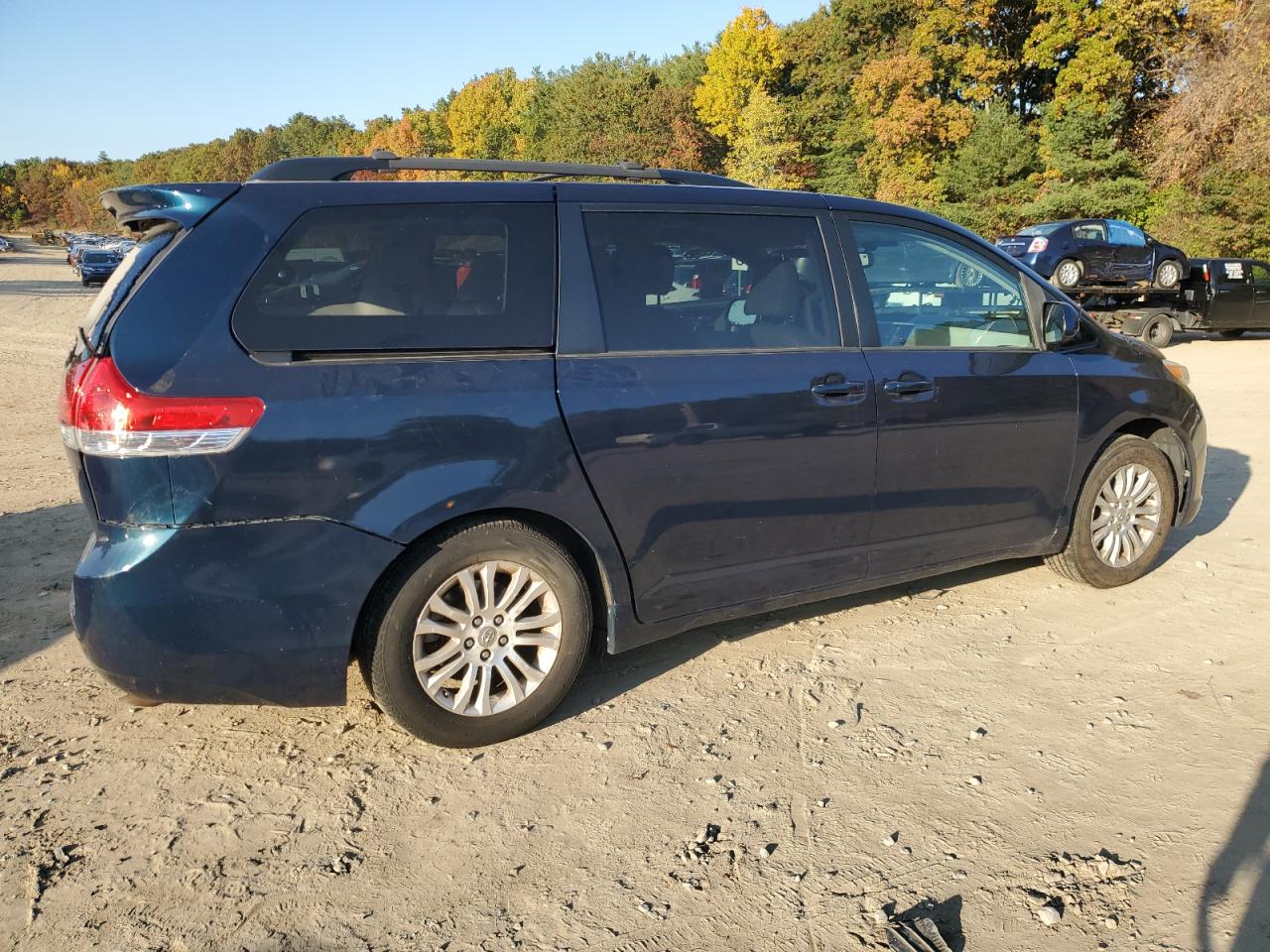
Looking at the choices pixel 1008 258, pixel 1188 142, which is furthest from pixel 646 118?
pixel 1008 258

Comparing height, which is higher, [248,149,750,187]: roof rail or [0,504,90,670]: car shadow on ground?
[248,149,750,187]: roof rail

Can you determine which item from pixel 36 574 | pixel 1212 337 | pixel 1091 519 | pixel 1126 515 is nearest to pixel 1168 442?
pixel 1126 515

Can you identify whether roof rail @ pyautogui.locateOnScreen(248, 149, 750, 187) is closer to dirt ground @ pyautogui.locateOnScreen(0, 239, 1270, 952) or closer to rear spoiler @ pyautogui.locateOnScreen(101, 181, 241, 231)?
rear spoiler @ pyautogui.locateOnScreen(101, 181, 241, 231)

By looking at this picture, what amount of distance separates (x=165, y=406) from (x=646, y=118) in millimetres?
62958

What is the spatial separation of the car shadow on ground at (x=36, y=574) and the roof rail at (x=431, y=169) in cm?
238

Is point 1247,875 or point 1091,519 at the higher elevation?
point 1091,519

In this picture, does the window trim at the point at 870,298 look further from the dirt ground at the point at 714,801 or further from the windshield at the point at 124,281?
the windshield at the point at 124,281

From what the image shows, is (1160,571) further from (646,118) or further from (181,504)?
(646,118)

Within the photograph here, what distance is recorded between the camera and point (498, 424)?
3184 mm

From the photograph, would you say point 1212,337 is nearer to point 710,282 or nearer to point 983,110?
point 710,282

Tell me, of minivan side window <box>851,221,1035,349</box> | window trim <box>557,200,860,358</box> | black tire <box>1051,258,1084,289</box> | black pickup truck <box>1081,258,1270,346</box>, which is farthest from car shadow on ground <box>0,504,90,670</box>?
black tire <box>1051,258,1084,289</box>

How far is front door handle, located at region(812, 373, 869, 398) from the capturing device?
12.5 feet

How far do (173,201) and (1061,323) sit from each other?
12.7ft

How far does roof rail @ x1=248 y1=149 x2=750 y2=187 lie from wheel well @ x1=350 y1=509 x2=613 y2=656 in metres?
1.22
